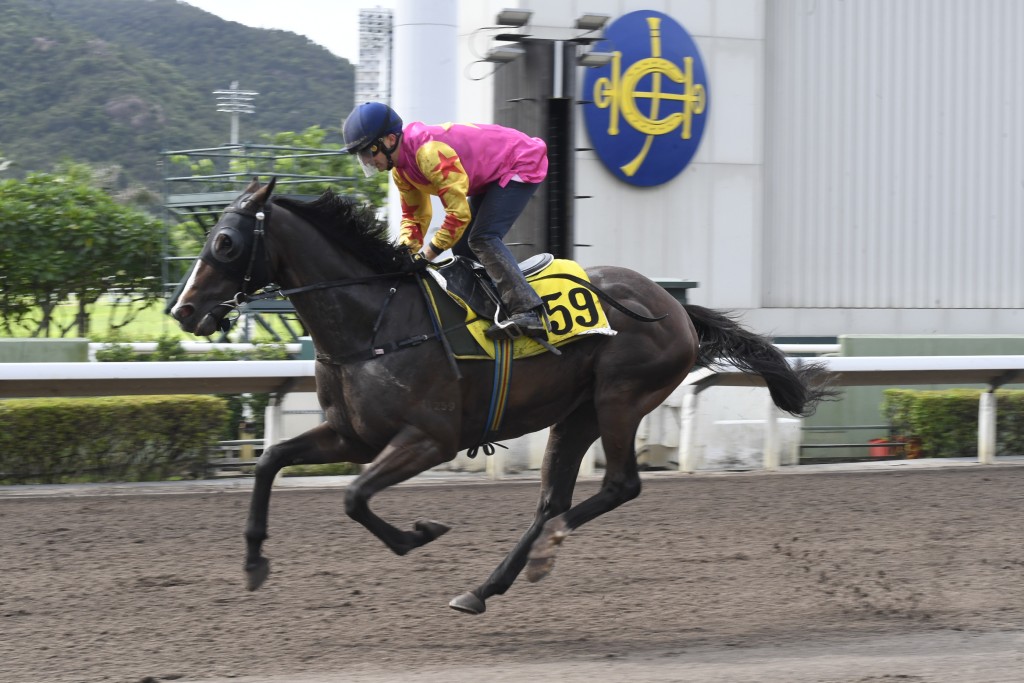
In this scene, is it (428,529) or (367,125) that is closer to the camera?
(367,125)

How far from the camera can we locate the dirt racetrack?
12.2 ft

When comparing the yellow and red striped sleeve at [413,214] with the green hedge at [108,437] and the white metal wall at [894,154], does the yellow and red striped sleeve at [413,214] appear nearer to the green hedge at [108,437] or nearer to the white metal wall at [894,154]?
the green hedge at [108,437]

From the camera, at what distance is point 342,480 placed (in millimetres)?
6762

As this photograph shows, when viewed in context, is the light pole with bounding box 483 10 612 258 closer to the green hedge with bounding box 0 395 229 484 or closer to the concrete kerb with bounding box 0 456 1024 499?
the concrete kerb with bounding box 0 456 1024 499

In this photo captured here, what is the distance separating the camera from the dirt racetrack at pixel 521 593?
3.71 metres

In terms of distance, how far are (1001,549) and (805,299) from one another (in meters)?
6.42

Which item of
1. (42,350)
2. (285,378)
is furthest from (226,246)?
(42,350)

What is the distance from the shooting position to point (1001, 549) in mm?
5363

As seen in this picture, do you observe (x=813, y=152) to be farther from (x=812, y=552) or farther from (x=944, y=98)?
(x=812, y=552)

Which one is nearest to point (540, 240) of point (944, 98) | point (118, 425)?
point (118, 425)

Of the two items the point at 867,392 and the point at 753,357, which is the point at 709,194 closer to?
the point at 867,392

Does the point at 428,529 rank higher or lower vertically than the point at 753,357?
lower

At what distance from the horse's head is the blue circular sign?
257 inches

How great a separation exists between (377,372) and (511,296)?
617mm
